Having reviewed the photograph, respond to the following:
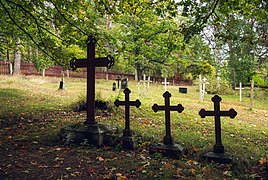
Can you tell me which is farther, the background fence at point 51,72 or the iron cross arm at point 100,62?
the background fence at point 51,72

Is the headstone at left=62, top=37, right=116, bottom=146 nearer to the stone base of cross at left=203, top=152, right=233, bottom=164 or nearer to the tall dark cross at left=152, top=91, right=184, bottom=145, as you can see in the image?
the tall dark cross at left=152, top=91, right=184, bottom=145

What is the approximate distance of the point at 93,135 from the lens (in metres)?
5.40

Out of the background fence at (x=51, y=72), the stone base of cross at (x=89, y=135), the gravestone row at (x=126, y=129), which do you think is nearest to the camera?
the gravestone row at (x=126, y=129)

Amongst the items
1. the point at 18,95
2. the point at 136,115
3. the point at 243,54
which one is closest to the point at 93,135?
the point at 136,115

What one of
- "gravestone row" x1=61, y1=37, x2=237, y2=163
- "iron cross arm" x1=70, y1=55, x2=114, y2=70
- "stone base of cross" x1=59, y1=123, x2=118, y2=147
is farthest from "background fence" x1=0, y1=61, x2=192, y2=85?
"stone base of cross" x1=59, y1=123, x2=118, y2=147

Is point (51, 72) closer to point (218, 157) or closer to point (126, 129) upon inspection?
point (126, 129)

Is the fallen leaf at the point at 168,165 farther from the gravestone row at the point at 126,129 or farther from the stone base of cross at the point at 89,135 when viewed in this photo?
the stone base of cross at the point at 89,135

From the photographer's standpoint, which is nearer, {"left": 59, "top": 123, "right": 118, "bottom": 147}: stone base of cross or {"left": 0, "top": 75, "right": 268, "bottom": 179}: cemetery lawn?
{"left": 0, "top": 75, "right": 268, "bottom": 179}: cemetery lawn

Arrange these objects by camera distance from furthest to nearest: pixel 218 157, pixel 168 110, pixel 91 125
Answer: pixel 91 125 < pixel 168 110 < pixel 218 157

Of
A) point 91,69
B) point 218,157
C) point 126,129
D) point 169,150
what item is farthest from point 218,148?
point 91,69

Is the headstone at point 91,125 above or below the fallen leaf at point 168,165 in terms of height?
above

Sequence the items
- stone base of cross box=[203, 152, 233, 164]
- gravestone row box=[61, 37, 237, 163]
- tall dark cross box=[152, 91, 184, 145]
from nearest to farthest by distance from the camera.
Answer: stone base of cross box=[203, 152, 233, 164] → gravestone row box=[61, 37, 237, 163] → tall dark cross box=[152, 91, 184, 145]

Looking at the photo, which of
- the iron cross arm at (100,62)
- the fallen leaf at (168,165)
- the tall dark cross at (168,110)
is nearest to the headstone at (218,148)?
the tall dark cross at (168,110)

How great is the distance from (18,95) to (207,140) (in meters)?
10.1
